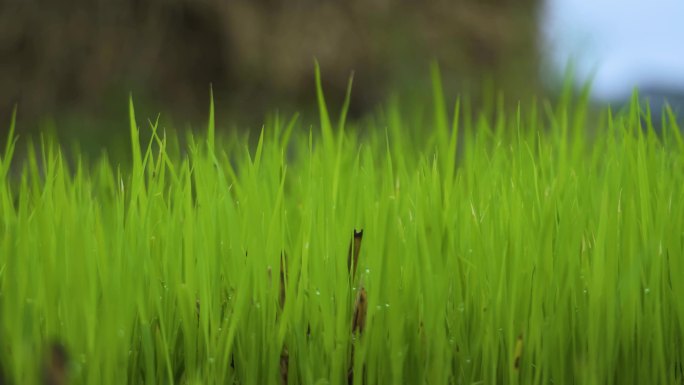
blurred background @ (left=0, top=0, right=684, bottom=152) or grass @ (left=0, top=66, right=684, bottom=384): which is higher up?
blurred background @ (left=0, top=0, right=684, bottom=152)

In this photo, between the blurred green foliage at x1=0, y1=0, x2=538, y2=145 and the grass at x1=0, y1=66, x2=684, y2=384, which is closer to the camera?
the grass at x1=0, y1=66, x2=684, y2=384

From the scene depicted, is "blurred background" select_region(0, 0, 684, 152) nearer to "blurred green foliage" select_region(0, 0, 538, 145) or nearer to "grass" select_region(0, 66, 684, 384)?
"blurred green foliage" select_region(0, 0, 538, 145)

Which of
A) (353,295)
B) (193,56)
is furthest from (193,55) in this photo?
(353,295)

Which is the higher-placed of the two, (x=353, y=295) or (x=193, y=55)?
(x=193, y=55)

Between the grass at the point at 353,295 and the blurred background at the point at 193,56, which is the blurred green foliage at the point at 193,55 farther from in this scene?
the grass at the point at 353,295

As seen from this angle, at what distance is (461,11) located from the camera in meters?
4.78

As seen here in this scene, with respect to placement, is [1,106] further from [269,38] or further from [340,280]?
[340,280]

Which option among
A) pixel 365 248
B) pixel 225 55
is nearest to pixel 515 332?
pixel 365 248

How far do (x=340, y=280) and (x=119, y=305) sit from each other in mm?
248

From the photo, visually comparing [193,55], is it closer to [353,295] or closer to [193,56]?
[193,56]

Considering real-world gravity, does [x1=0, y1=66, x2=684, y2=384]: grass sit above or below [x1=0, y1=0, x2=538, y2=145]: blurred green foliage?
below

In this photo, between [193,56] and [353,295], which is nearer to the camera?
[353,295]

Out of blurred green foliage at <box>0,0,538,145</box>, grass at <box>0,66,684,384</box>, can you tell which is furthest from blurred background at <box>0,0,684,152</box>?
grass at <box>0,66,684,384</box>

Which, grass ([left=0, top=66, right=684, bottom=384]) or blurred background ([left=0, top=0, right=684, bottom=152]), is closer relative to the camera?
grass ([left=0, top=66, right=684, bottom=384])
